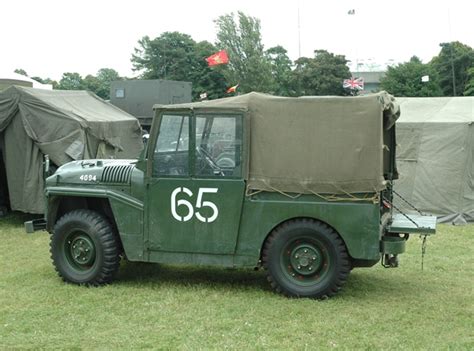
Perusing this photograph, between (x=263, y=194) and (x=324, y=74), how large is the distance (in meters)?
41.7

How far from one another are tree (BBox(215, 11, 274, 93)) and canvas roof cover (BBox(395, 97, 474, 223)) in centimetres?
3649

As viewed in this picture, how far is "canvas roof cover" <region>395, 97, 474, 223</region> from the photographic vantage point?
12.4 m

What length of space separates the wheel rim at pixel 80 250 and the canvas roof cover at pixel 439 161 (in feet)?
23.7

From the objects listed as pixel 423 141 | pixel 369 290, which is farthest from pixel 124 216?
pixel 423 141

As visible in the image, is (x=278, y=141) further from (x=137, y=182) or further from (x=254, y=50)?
(x=254, y=50)

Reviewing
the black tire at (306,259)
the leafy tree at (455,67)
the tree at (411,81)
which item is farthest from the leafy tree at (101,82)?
the black tire at (306,259)

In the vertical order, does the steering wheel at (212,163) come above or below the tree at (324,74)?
below

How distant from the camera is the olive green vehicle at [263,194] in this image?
661 cm

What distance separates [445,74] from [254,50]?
14429 millimetres

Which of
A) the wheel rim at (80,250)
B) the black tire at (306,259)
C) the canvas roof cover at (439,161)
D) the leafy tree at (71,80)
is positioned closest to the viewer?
the black tire at (306,259)

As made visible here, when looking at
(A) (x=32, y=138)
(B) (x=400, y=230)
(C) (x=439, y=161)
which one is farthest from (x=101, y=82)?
(B) (x=400, y=230)

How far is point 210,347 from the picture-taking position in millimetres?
5434

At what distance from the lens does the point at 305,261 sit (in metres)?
6.83

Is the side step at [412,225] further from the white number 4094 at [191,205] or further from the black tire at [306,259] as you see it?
the white number 4094 at [191,205]
